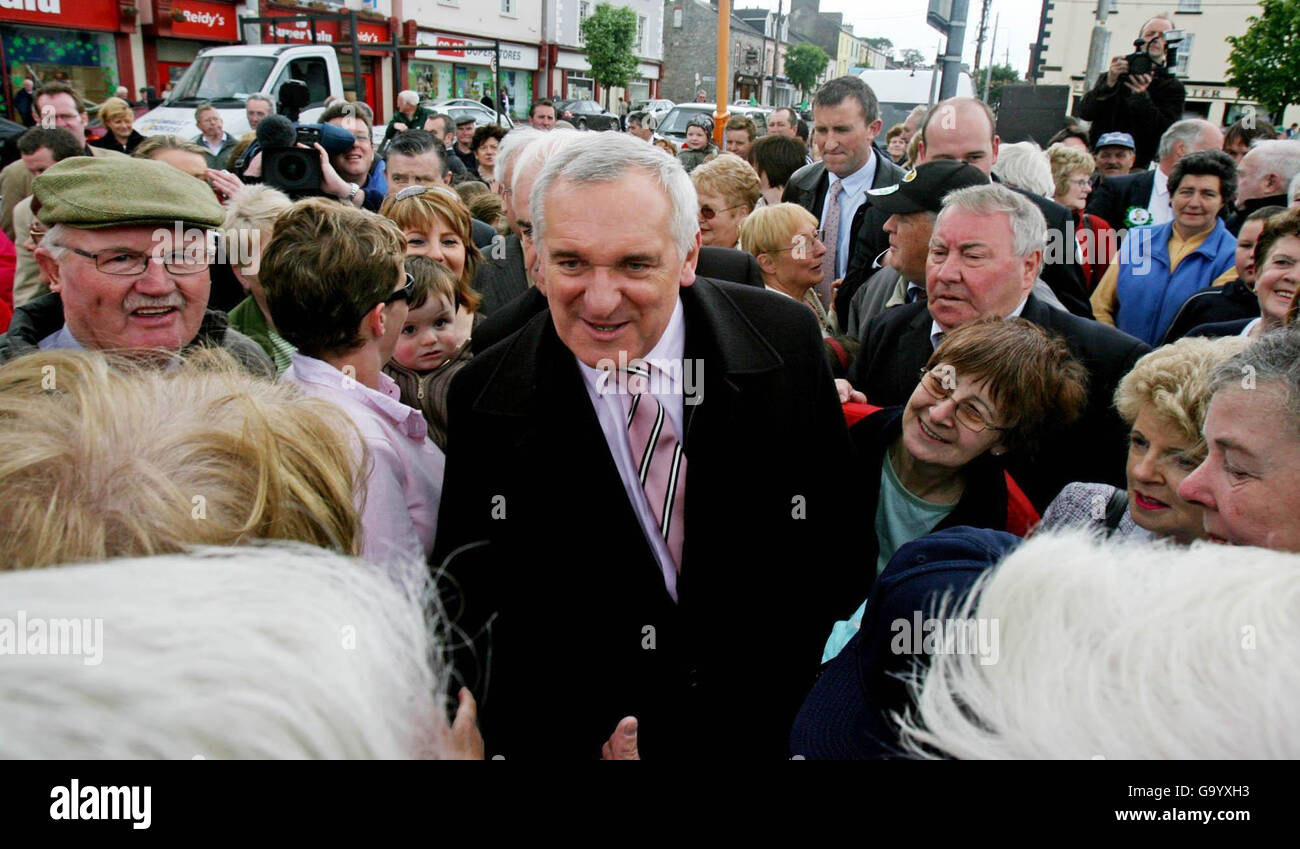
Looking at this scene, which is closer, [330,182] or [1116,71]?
[330,182]

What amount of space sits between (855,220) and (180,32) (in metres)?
24.5

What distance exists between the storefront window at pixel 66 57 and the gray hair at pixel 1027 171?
2099 centimetres

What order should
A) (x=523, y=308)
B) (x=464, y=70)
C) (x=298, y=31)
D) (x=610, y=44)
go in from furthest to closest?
(x=610, y=44), (x=464, y=70), (x=298, y=31), (x=523, y=308)

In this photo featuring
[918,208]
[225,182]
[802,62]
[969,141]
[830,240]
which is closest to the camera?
[918,208]

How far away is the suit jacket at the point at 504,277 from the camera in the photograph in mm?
3801

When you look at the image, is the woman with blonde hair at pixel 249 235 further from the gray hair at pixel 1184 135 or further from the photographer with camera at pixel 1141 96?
the photographer with camera at pixel 1141 96

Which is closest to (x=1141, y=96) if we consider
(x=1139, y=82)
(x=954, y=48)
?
(x=1139, y=82)

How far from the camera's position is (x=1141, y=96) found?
796 cm

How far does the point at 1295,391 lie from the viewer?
4.52ft

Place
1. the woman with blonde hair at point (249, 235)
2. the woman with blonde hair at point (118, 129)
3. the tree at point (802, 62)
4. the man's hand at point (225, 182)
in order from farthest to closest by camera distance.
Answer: the tree at point (802, 62) → the woman with blonde hair at point (118, 129) → the man's hand at point (225, 182) → the woman with blonde hair at point (249, 235)

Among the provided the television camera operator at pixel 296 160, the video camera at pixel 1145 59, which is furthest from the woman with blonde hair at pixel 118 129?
the video camera at pixel 1145 59

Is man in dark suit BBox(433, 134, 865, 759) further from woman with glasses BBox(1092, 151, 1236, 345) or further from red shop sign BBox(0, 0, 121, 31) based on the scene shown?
red shop sign BBox(0, 0, 121, 31)

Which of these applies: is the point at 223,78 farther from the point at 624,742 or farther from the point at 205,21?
the point at 624,742
